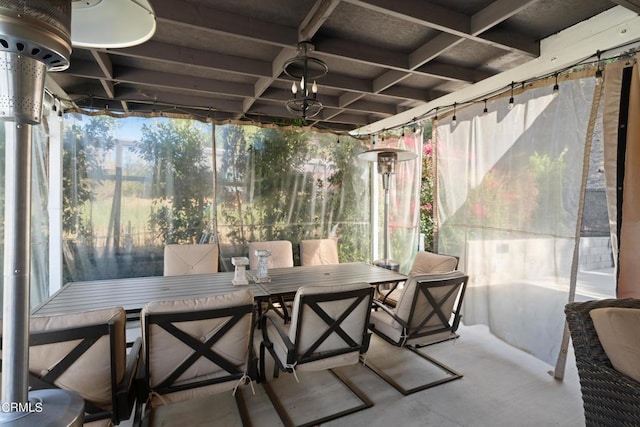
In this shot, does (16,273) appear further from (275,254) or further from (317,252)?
(317,252)

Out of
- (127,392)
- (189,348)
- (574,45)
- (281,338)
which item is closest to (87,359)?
(127,392)

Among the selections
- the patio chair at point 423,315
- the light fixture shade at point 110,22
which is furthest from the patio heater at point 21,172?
the patio chair at point 423,315

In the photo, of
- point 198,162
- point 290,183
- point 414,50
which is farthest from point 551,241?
point 198,162

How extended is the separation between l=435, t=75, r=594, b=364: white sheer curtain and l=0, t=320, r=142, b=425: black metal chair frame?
120 inches

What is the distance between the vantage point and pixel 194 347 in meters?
1.62

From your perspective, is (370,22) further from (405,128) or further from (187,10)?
(405,128)

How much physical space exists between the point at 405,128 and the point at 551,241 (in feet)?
8.01

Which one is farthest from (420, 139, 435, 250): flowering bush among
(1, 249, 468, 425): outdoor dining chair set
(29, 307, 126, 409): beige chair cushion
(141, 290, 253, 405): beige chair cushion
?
(29, 307, 126, 409): beige chair cushion

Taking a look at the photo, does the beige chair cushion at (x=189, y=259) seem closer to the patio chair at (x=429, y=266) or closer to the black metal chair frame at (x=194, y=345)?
the black metal chair frame at (x=194, y=345)

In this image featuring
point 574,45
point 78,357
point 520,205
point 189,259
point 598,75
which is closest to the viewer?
point 78,357

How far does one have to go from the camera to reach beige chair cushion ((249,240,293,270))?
3754mm

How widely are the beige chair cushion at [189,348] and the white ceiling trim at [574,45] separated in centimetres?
296

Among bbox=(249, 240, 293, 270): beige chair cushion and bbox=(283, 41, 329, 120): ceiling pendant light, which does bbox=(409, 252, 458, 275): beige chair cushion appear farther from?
bbox=(283, 41, 329, 120): ceiling pendant light

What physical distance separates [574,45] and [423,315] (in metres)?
2.34
